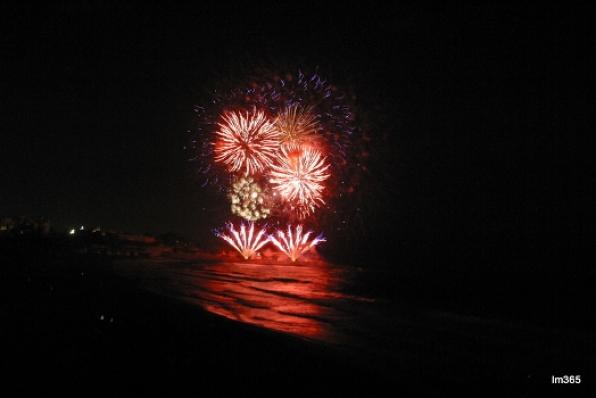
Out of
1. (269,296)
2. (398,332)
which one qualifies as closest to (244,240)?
(269,296)

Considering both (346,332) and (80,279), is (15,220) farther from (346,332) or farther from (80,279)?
(346,332)

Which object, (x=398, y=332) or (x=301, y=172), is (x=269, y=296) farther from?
(x=301, y=172)

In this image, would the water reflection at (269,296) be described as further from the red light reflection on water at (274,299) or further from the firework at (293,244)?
the firework at (293,244)

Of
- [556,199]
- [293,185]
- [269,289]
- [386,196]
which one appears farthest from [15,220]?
[556,199]

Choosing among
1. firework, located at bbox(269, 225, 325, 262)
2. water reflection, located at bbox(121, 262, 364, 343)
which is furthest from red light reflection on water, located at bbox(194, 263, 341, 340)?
firework, located at bbox(269, 225, 325, 262)

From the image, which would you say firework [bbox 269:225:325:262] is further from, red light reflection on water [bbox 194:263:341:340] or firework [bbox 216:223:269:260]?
red light reflection on water [bbox 194:263:341:340]

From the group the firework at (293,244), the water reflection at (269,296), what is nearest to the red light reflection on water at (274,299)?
the water reflection at (269,296)

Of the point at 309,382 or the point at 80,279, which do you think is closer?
the point at 309,382
